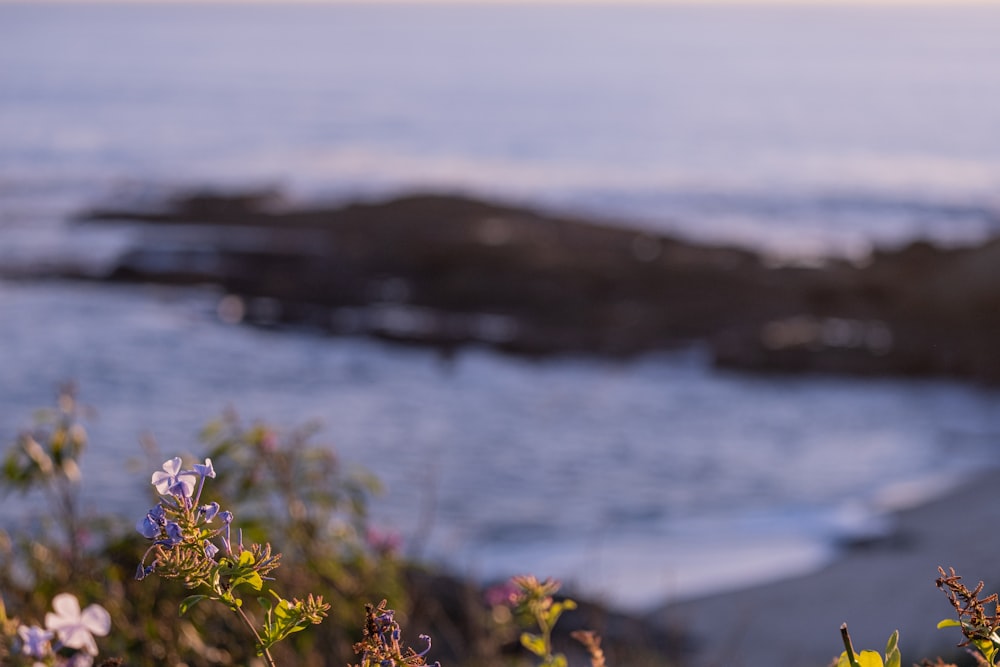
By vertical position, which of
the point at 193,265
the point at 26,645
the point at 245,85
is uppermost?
the point at 245,85

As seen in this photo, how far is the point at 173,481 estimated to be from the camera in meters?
0.92

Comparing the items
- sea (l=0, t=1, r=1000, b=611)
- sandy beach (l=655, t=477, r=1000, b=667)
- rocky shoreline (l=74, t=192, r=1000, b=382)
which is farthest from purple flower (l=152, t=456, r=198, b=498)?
rocky shoreline (l=74, t=192, r=1000, b=382)

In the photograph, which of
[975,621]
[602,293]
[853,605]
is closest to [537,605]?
[975,621]

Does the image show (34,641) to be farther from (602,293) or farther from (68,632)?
Answer: (602,293)

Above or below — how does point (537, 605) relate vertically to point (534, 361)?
below

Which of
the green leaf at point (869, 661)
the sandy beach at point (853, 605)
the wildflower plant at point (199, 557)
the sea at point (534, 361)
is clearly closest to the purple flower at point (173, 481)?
the wildflower plant at point (199, 557)

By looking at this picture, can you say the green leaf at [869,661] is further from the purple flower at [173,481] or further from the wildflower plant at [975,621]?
the purple flower at [173,481]

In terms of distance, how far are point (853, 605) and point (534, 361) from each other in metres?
10.2

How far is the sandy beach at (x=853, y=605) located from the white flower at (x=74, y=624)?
4119 millimetres

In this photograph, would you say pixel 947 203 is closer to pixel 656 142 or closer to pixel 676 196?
pixel 676 196

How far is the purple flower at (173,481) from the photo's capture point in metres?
0.92

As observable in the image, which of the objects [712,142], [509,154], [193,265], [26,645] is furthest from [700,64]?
[26,645]

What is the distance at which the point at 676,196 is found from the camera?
3806 centimetres

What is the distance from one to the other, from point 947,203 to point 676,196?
8472mm
